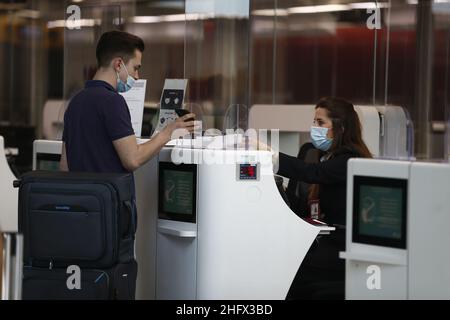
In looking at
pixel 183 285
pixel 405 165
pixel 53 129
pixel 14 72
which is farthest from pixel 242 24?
pixel 14 72

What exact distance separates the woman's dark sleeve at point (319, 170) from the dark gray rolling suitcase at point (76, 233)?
106 centimetres

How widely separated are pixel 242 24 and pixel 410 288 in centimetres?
200

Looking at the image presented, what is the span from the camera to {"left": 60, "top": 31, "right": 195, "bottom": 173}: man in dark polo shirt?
376 cm

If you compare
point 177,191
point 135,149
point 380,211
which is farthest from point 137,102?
point 380,211

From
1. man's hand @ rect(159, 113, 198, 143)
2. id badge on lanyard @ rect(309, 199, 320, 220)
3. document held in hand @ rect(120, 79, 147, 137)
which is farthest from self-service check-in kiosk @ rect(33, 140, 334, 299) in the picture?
document held in hand @ rect(120, 79, 147, 137)

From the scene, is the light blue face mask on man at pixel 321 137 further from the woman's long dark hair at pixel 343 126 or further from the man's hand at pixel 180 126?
the man's hand at pixel 180 126

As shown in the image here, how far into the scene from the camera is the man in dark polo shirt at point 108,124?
12.3 ft

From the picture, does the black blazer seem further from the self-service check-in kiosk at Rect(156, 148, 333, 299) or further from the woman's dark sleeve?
the self-service check-in kiosk at Rect(156, 148, 333, 299)

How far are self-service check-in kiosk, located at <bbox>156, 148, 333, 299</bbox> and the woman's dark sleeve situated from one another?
303 mm

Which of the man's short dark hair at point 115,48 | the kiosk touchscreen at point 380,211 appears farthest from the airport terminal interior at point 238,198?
the man's short dark hair at point 115,48

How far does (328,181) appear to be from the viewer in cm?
445

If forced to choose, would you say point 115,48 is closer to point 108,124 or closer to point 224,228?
point 108,124

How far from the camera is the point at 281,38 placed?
13.3 m
